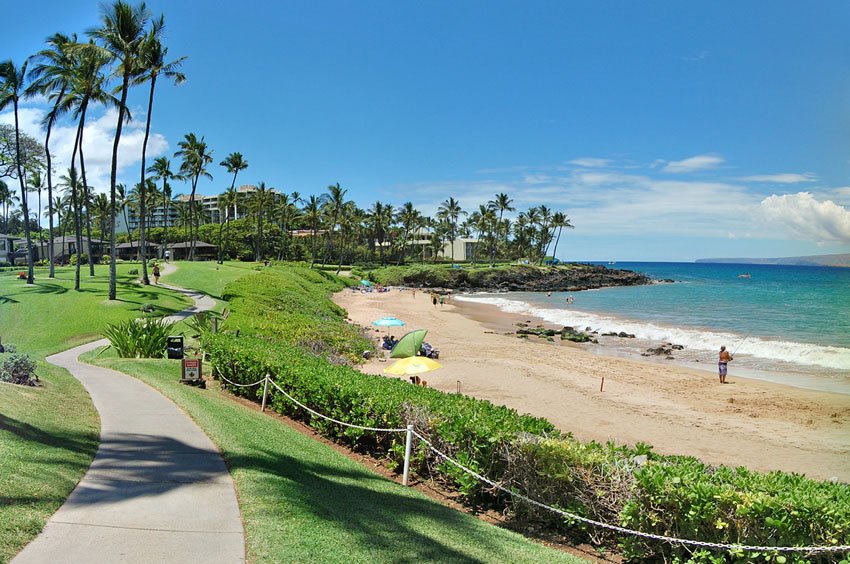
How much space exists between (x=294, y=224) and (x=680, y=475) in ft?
367

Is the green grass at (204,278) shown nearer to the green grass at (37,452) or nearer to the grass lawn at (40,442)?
the grass lawn at (40,442)

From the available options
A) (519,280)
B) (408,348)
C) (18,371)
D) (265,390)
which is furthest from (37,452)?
(519,280)

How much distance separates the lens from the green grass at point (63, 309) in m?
22.6

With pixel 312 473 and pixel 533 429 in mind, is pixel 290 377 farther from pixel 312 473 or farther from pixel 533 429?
pixel 533 429

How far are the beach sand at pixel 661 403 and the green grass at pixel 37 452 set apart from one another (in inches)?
443

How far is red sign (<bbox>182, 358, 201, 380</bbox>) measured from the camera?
572 inches

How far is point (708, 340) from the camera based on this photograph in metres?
35.6

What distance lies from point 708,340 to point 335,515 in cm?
3482

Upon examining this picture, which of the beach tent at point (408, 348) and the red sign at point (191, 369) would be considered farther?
the beach tent at point (408, 348)

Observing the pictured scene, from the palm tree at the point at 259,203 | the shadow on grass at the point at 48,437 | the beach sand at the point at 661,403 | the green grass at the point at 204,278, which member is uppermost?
the palm tree at the point at 259,203

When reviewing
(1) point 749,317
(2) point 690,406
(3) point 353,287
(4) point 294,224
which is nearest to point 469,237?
(4) point 294,224

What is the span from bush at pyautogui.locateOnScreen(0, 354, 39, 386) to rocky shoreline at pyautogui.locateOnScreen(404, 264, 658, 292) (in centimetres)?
7668

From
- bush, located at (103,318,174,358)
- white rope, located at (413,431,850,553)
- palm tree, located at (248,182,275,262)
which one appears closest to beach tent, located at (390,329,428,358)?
bush, located at (103,318,174,358)

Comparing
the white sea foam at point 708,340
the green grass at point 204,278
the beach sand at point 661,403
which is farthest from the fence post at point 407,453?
the green grass at point 204,278
